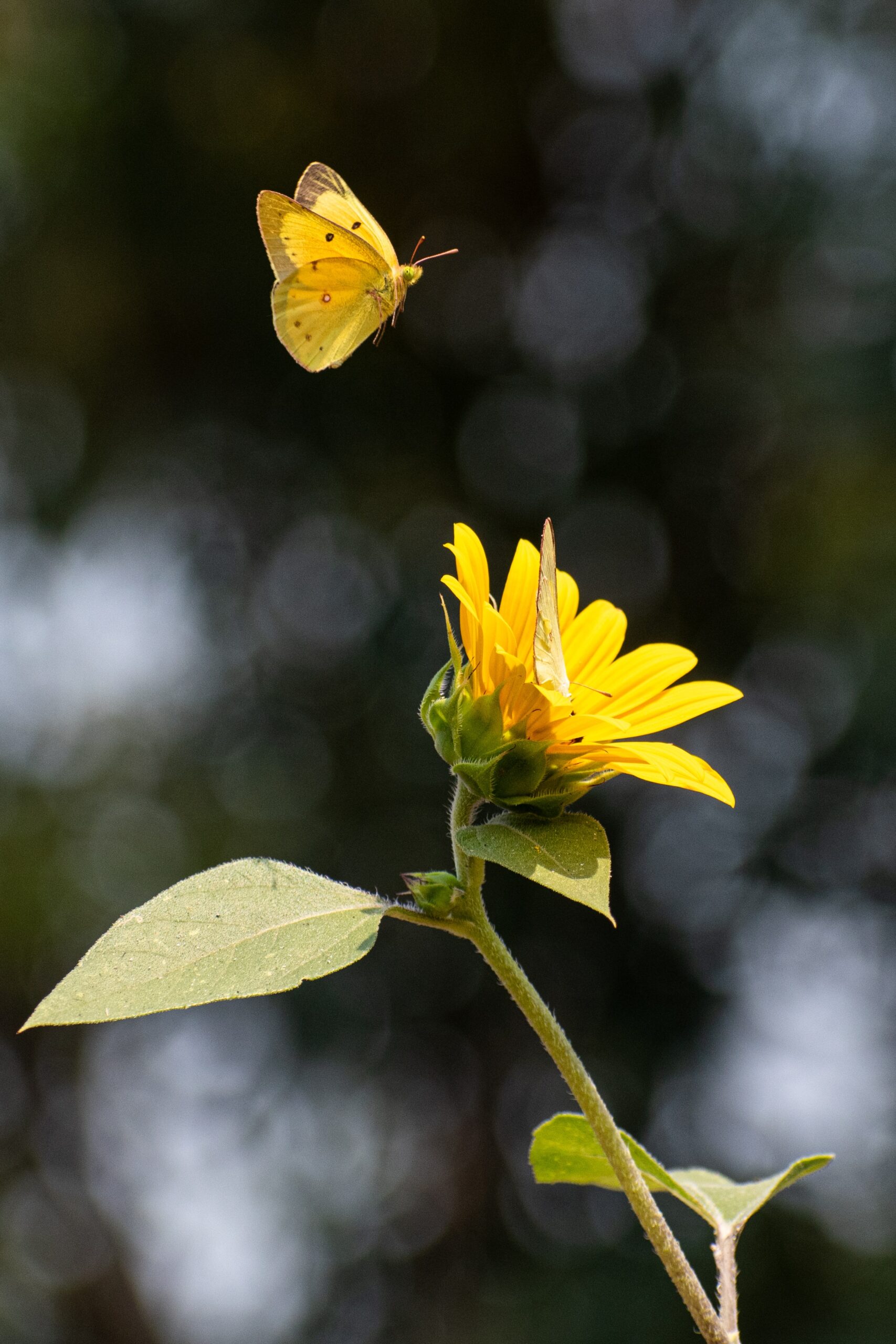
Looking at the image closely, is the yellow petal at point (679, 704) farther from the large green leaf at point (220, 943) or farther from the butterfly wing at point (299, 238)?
the butterfly wing at point (299, 238)

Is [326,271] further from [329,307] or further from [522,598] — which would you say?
[522,598]

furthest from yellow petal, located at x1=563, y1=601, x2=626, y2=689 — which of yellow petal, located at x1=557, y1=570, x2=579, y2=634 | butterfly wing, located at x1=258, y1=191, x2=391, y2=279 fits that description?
butterfly wing, located at x1=258, y1=191, x2=391, y2=279

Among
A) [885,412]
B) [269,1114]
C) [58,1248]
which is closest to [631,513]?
[885,412]

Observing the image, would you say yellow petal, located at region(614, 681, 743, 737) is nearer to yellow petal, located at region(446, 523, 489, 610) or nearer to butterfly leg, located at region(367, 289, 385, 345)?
yellow petal, located at region(446, 523, 489, 610)

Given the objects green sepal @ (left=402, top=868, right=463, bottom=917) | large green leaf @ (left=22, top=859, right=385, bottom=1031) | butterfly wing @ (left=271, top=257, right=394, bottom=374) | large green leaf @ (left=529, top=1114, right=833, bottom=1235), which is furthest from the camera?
butterfly wing @ (left=271, top=257, right=394, bottom=374)

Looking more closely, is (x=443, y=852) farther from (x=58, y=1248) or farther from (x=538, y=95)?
(x=538, y=95)

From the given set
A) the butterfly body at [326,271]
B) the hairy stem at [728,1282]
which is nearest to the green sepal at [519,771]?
the hairy stem at [728,1282]

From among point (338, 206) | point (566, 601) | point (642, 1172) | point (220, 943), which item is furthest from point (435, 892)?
point (338, 206)
